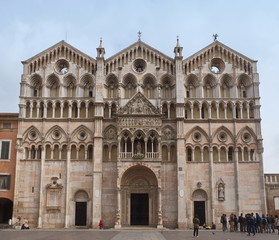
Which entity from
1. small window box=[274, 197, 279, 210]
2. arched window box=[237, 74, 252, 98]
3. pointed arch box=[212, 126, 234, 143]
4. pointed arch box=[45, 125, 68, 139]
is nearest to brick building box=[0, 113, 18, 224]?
pointed arch box=[45, 125, 68, 139]

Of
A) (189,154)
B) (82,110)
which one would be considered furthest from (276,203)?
(82,110)

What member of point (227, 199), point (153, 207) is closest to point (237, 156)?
point (227, 199)

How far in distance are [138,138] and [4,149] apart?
14879 mm

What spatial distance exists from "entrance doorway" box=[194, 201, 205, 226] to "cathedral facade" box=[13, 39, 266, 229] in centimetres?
11

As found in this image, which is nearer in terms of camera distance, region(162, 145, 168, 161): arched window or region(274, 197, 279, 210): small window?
region(162, 145, 168, 161): arched window

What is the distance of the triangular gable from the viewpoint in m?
38.1

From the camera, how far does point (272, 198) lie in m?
38.7

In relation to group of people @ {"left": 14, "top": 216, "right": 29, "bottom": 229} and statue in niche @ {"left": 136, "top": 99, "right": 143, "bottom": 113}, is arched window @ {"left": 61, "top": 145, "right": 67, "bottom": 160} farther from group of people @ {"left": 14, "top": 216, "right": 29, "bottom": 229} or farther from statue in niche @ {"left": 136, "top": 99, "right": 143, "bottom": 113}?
statue in niche @ {"left": 136, "top": 99, "right": 143, "bottom": 113}

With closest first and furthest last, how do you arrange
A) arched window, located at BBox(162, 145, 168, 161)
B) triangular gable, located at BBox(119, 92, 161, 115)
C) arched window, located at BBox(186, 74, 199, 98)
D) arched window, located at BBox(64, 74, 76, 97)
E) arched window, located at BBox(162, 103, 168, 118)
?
triangular gable, located at BBox(119, 92, 161, 115), arched window, located at BBox(162, 145, 168, 161), arched window, located at BBox(162, 103, 168, 118), arched window, located at BBox(186, 74, 199, 98), arched window, located at BBox(64, 74, 76, 97)

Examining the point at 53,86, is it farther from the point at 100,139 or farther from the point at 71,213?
the point at 71,213

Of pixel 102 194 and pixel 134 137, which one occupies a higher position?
pixel 134 137

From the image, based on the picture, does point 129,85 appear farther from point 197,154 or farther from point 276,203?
point 276,203

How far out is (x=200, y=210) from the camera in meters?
37.2

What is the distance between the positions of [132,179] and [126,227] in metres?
5.14
